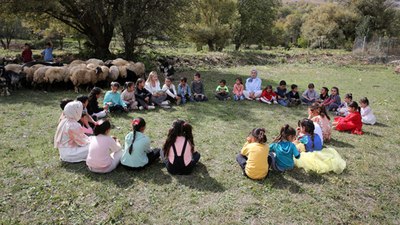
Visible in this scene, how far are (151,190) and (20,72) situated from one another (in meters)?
8.77

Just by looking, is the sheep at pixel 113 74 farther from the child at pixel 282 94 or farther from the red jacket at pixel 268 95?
the child at pixel 282 94

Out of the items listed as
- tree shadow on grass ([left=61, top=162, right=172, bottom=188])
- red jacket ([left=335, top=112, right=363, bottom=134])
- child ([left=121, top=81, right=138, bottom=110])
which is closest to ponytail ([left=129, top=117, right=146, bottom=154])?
tree shadow on grass ([left=61, top=162, right=172, bottom=188])

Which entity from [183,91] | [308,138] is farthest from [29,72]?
[308,138]

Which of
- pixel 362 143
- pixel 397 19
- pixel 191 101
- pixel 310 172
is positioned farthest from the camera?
pixel 397 19

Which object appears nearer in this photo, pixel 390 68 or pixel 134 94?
pixel 134 94

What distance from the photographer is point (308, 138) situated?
6.19 meters

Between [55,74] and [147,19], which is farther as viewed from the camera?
[147,19]

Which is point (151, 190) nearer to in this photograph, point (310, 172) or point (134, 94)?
point (310, 172)

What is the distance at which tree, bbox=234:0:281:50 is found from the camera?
3234 cm

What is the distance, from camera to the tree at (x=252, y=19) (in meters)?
32.3

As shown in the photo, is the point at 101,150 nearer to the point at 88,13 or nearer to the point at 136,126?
the point at 136,126

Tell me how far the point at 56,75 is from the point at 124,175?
24.0 feet

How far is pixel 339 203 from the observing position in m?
4.77

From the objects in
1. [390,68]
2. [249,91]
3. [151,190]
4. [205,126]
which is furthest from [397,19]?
[151,190]
